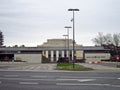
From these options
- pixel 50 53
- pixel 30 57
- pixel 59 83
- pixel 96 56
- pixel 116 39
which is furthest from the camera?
pixel 50 53

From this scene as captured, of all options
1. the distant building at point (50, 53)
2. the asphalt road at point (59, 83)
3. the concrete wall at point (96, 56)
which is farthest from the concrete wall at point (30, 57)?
the asphalt road at point (59, 83)

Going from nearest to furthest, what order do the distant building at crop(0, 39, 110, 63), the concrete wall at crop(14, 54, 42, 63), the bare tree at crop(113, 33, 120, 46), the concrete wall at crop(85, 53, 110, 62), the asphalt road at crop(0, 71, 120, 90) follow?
the asphalt road at crop(0, 71, 120, 90)
the concrete wall at crop(14, 54, 42, 63)
the concrete wall at crop(85, 53, 110, 62)
the distant building at crop(0, 39, 110, 63)
the bare tree at crop(113, 33, 120, 46)

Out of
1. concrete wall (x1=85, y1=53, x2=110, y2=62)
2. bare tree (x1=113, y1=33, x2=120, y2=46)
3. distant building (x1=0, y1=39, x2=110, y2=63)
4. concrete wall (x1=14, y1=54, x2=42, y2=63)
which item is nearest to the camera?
concrete wall (x1=14, y1=54, x2=42, y2=63)

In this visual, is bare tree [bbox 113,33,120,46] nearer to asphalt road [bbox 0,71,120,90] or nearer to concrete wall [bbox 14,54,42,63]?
concrete wall [bbox 14,54,42,63]

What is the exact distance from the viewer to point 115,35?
6294 inches

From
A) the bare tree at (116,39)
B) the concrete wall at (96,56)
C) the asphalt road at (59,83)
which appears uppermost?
the bare tree at (116,39)

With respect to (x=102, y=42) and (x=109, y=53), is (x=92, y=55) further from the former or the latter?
(x=102, y=42)

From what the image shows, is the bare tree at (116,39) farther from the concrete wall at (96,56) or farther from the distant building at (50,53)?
the concrete wall at (96,56)

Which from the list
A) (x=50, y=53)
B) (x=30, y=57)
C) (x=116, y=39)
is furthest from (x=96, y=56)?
(x=50, y=53)

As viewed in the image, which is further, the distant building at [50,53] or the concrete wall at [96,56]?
the distant building at [50,53]

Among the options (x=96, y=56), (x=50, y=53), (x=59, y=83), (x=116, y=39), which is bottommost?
(x=59, y=83)

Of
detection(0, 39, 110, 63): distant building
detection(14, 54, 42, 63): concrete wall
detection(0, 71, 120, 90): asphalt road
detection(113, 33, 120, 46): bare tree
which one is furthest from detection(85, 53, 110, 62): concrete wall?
detection(0, 71, 120, 90): asphalt road

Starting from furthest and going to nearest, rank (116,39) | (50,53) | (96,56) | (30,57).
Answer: (50,53), (116,39), (30,57), (96,56)

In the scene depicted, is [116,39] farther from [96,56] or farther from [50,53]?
[50,53]
